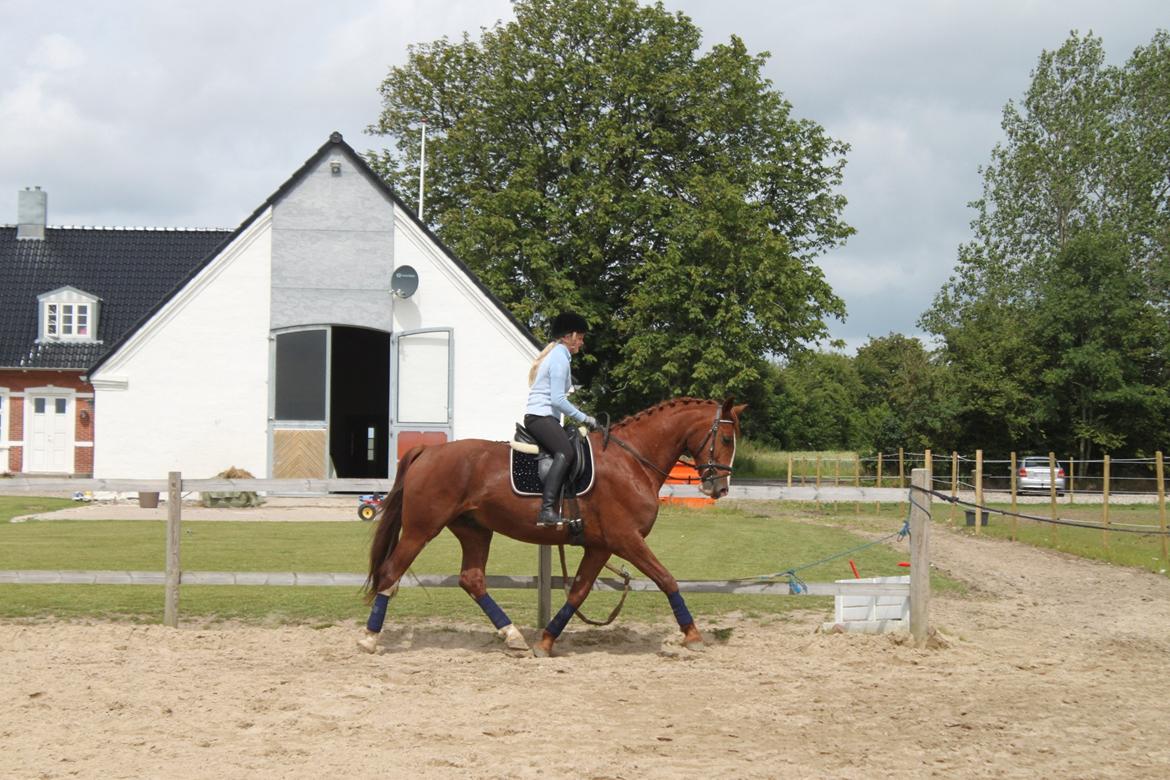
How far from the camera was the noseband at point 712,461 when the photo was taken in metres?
8.74

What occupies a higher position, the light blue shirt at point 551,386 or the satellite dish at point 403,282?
the satellite dish at point 403,282

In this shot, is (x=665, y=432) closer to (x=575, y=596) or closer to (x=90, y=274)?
(x=575, y=596)

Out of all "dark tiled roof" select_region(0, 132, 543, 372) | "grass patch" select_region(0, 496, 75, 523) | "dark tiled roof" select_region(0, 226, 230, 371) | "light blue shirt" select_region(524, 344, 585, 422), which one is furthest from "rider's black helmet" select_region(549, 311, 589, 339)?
"dark tiled roof" select_region(0, 226, 230, 371)

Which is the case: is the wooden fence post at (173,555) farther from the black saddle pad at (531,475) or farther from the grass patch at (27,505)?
the grass patch at (27,505)

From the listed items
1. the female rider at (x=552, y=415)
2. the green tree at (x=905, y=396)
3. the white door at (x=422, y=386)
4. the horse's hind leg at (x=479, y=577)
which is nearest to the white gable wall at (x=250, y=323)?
the white door at (x=422, y=386)

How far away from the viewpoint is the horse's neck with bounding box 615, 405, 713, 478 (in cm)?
889

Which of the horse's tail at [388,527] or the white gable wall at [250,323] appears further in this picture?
→ the white gable wall at [250,323]

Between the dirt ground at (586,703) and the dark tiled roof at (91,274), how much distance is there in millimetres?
26115

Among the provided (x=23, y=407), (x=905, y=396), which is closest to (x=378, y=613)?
(x=23, y=407)

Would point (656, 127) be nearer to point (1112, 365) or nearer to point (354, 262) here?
point (354, 262)

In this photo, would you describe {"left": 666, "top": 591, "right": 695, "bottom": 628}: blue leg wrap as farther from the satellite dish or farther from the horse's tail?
the satellite dish

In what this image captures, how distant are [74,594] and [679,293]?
24704 millimetres

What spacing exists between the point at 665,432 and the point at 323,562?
6.74 meters

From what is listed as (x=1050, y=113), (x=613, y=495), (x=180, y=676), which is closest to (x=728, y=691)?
(x=613, y=495)
